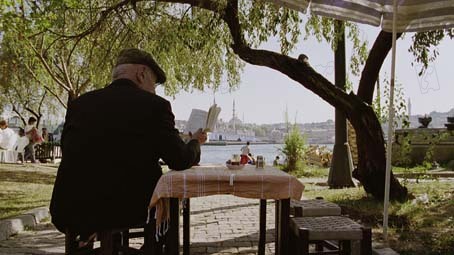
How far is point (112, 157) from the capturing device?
230 cm

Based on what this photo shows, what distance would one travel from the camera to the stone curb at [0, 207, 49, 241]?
4.98m

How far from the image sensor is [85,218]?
228cm

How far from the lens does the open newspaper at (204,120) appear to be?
3.06 meters

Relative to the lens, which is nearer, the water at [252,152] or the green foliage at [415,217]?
the green foliage at [415,217]

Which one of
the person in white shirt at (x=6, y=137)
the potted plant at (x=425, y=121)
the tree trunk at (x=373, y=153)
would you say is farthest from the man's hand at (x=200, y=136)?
the potted plant at (x=425, y=121)

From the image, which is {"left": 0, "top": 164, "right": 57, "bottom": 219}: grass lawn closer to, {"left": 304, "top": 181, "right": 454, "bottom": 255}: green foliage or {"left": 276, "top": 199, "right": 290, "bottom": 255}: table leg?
{"left": 276, "top": 199, "right": 290, "bottom": 255}: table leg

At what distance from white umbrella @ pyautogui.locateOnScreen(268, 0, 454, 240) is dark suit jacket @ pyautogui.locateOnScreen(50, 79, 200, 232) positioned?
283 cm

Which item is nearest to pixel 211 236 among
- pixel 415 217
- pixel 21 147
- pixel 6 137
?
pixel 415 217

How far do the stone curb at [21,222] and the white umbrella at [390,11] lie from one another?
13.1ft

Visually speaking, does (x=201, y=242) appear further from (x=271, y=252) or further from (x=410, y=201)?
(x=410, y=201)

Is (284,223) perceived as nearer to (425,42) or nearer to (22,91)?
(425,42)

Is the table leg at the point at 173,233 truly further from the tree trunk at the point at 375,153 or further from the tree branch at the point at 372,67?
the tree branch at the point at 372,67

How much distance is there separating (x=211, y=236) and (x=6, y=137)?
507 inches

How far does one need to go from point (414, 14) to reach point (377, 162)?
243 cm
